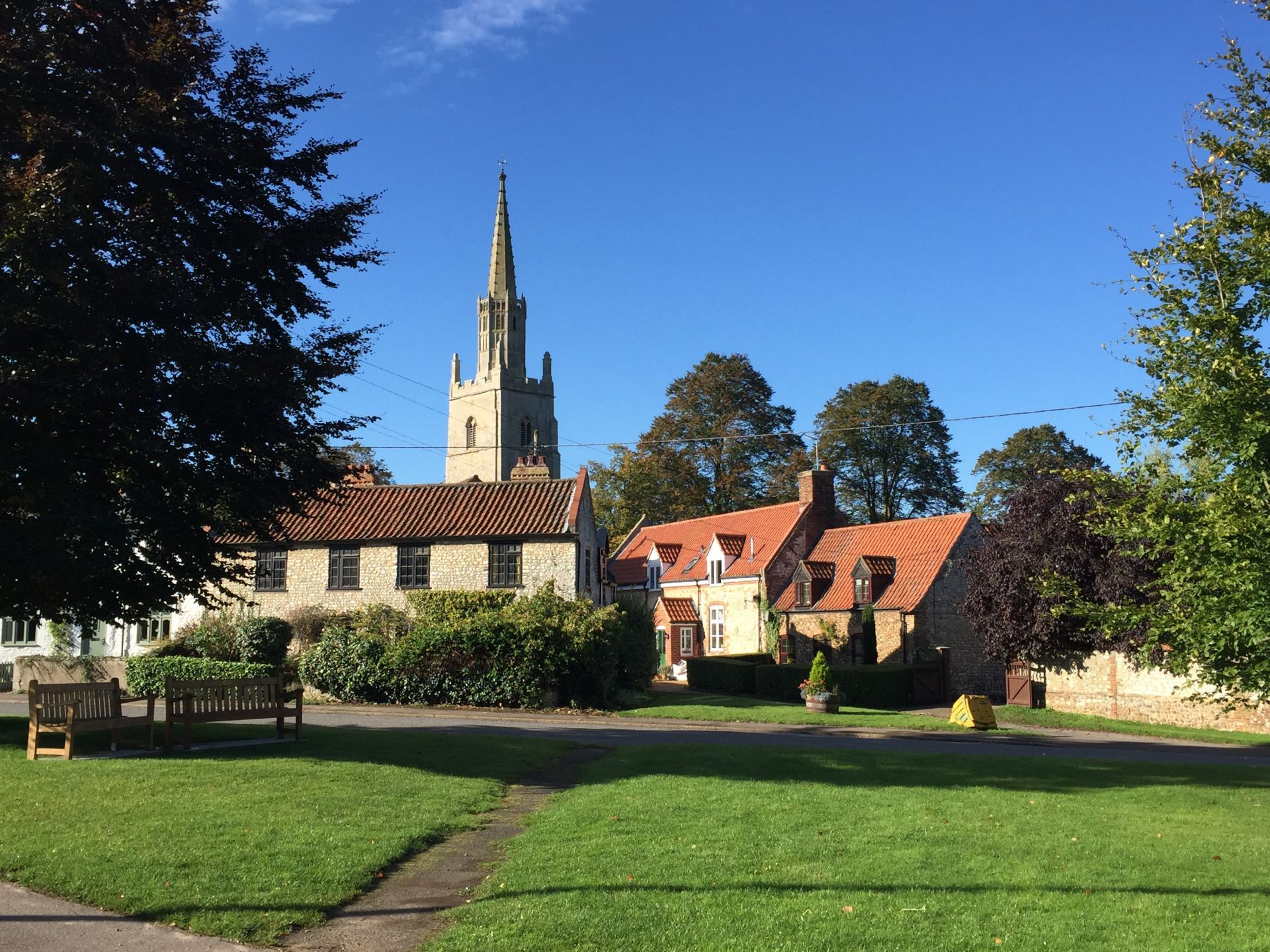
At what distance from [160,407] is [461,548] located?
2082 cm

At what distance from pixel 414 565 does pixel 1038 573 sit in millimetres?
20254

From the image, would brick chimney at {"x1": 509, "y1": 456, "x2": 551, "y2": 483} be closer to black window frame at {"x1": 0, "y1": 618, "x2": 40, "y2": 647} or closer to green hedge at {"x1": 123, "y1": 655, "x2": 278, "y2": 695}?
green hedge at {"x1": 123, "y1": 655, "x2": 278, "y2": 695}

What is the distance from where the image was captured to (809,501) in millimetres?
49094

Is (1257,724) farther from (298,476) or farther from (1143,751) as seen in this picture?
(298,476)

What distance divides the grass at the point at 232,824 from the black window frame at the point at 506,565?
18964 mm

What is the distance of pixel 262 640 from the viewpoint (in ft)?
108

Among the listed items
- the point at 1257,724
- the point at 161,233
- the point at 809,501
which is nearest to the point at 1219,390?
the point at 161,233

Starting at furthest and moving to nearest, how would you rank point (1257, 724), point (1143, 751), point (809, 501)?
1. point (809, 501)
2. point (1257, 724)
3. point (1143, 751)

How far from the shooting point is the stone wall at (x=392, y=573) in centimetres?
3516

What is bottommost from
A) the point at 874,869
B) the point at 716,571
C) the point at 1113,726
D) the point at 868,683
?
the point at 1113,726

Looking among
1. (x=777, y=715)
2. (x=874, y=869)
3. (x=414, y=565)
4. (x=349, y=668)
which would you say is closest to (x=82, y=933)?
(x=874, y=869)

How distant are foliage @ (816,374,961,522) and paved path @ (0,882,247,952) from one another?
2325 inches

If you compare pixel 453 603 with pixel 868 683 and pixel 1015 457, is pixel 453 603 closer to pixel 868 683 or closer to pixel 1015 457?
pixel 868 683

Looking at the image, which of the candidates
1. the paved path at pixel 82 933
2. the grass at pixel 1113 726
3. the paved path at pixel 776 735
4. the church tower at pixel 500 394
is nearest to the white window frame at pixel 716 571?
the grass at pixel 1113 726
